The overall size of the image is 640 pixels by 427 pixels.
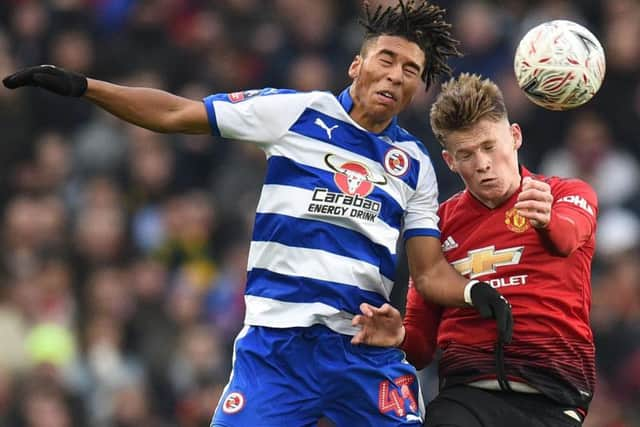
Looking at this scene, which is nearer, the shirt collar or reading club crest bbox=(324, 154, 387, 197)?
reading club crest bbox=(324, 154, 387, 197)

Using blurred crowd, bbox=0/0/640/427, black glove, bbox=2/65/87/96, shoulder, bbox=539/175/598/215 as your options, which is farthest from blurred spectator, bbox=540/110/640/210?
black glove, bbox=2/65/87/96

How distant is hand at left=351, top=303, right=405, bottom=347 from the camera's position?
5.66m

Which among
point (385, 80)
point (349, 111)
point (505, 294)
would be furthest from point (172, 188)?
point (505, 294)

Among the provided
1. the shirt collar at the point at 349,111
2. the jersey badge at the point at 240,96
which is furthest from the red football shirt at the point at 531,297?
the jersey badge at the point at 240,96

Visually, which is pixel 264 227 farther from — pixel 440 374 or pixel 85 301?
pixel 85 301

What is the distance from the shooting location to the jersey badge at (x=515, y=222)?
5.86m

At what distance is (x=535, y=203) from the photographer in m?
5.34

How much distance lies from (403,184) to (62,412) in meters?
4.91

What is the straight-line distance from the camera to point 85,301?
11.0 meters

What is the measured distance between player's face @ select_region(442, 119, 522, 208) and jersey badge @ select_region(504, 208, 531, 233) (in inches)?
3.2

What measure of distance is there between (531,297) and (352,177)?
879 millimetres

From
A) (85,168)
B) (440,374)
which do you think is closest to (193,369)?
(85,168)

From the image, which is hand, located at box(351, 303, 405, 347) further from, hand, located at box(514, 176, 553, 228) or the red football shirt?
hand, located at box(514, 176, 553, 228)

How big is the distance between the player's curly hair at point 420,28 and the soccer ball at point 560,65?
0.34 m
